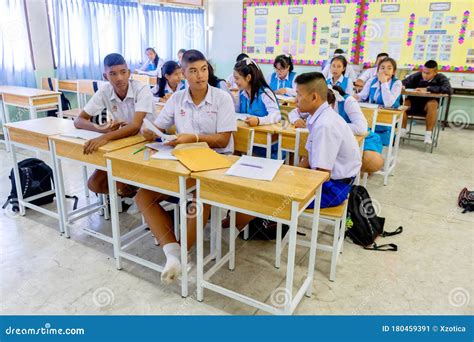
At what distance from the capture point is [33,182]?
305 centimetres

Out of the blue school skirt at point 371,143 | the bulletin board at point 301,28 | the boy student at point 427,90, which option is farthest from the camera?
the bulletin board at point 301,28

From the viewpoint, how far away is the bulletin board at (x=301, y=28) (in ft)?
23.6

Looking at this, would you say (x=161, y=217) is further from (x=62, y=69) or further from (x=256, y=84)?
(x=62, y=69)

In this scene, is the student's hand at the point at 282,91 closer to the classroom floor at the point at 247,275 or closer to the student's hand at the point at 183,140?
the classroom floor at the point at 247,275

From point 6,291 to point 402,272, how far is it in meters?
2.28

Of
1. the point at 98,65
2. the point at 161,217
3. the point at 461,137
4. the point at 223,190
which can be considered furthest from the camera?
the point at 98,65

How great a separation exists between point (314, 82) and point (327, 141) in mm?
338

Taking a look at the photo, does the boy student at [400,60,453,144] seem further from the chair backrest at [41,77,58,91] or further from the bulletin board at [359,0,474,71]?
the chair backrest at [41,77,58,91]

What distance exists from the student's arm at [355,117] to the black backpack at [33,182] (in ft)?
8.20

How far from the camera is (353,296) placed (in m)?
2.04

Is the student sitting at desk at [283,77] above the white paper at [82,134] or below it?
above

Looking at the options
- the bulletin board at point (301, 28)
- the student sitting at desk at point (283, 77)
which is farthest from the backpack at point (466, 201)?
the bulletin board at point (301, 28)

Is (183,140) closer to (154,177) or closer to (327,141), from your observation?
(154,177)
